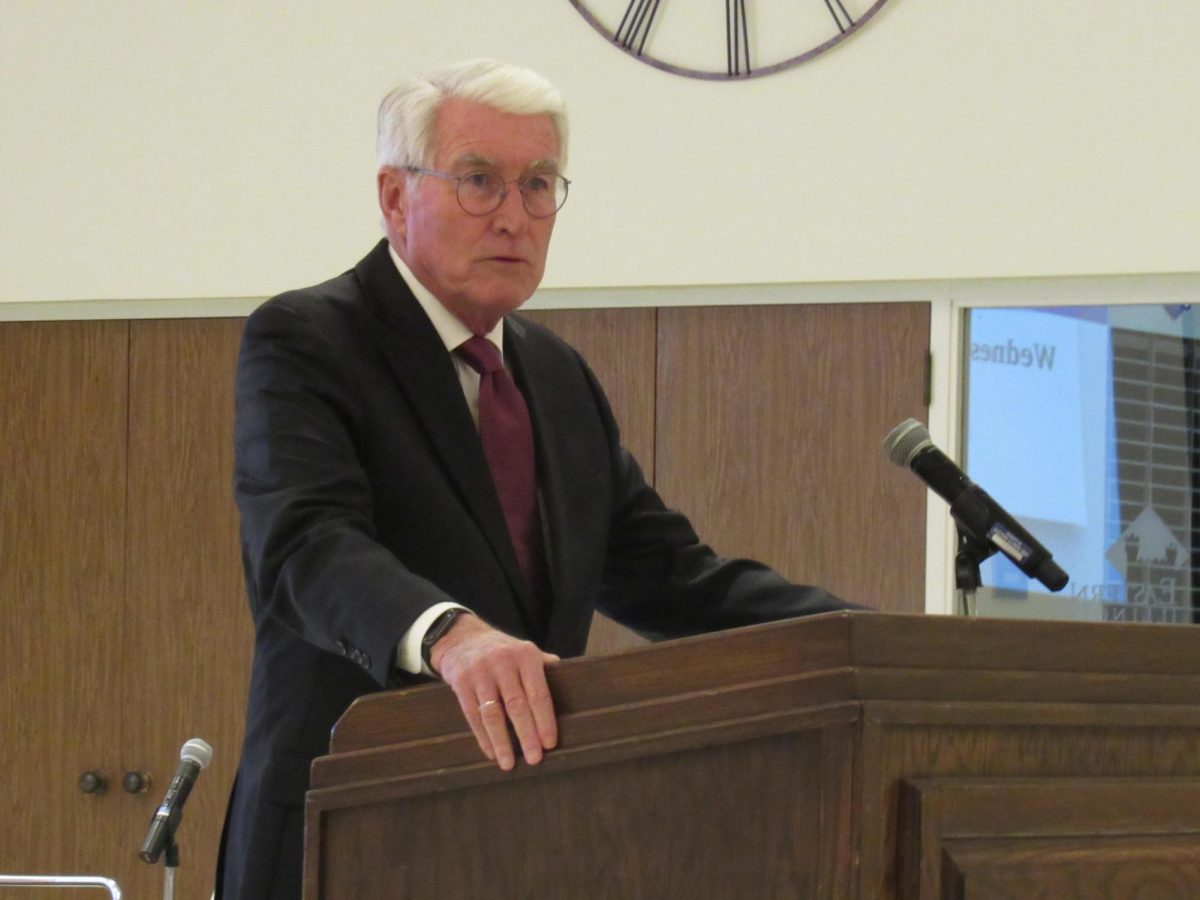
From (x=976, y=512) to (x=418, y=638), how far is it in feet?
1.91

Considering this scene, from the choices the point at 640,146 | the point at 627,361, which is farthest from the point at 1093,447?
the point at 640,146

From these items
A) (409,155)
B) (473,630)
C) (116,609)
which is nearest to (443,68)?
(409,155)

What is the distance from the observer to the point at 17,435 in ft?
15.3

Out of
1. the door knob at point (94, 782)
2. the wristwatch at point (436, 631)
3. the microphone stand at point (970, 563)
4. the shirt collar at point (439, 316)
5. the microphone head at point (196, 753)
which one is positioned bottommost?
the door knob at point (94, 782)

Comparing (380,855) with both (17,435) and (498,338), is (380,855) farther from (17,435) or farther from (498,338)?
(17,435)

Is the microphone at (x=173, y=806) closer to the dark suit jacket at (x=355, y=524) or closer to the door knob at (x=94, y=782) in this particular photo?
the dark suit jacket at (x=355, y=524)

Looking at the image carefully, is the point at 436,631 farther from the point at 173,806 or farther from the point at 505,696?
the point at 173,806

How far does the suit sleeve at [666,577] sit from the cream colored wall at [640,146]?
1775 millimetres

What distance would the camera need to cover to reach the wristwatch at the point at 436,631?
3.95 ft

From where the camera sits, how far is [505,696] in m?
1.08

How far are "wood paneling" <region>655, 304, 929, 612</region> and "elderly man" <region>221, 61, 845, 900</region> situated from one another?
6.01 feet

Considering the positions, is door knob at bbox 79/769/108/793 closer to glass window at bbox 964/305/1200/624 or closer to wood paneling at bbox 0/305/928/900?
wood paneling at bbox 0/305/928/900

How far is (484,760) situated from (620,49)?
2.95m

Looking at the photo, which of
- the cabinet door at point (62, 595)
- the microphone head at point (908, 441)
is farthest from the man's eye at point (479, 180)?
the cabinet door at point (62, 595)
